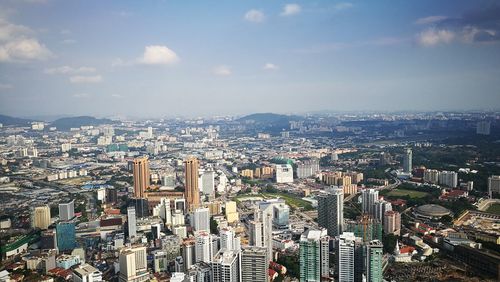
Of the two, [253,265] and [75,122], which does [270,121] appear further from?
[253,265]

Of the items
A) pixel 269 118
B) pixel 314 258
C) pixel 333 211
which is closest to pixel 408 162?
pixel 333 211

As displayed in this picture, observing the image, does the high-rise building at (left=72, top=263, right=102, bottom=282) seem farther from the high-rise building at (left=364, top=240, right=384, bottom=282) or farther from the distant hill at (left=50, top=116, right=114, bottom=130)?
the distant hill at (left=50, top=116, right=114, bottom=130)

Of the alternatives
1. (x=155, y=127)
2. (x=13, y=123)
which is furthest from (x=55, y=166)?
(x=155, y=127)

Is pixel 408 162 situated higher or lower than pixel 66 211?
higher

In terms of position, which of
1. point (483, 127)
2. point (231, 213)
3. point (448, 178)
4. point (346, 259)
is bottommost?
point (231, 213)

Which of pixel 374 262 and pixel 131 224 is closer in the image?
pixel 374 262

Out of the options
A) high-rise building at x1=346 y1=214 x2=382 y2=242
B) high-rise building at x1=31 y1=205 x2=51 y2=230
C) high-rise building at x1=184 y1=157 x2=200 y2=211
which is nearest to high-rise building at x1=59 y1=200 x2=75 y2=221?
high-rise building at x1=31 y1=205 x2=51 y2=230

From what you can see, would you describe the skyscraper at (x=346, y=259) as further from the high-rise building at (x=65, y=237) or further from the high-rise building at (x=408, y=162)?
the high-rise building at (x=408, y=162)
